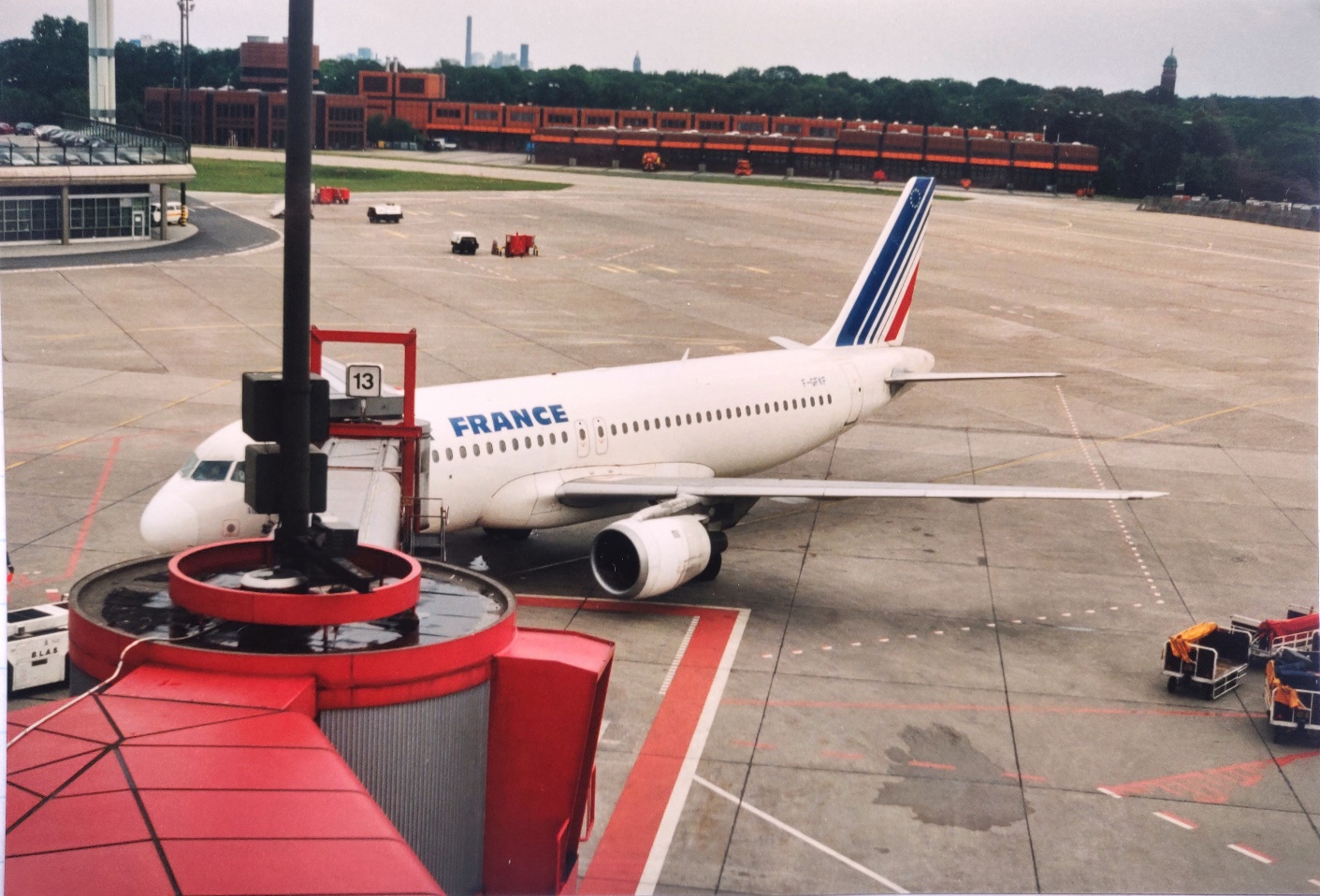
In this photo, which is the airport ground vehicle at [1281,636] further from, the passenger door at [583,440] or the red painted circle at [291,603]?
the red painted circle at [291,603]

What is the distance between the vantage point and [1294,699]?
23.5m

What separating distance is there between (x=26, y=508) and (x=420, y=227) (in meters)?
78.6

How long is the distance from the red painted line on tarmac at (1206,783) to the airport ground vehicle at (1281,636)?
4767mm

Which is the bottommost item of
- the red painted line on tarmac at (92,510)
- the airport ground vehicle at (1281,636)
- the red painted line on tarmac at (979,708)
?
the red painted line on tarmac at (979,708)

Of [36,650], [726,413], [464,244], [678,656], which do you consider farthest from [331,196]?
[36,650]

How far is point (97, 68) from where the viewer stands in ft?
231

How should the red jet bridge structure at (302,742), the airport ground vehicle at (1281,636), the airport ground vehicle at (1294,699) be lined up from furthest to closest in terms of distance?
the airport ground vehicle at (1281,636), the airport ground vehicle at (1294,699), the red jet bridge structure at (302,742)

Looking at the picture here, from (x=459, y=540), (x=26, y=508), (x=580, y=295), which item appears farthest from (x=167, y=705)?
(x=580, y=295)

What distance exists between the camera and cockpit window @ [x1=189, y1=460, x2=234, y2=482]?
2578cm

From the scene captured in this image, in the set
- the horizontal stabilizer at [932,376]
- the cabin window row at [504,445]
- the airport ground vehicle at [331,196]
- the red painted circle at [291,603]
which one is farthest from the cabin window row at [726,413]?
the airport ground vehicle at [331,196]

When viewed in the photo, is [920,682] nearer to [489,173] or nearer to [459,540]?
[459,540]

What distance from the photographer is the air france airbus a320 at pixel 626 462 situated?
25922 millimetres

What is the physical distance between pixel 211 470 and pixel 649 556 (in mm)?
8743

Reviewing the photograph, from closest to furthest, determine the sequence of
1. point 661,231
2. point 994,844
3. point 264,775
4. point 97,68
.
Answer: point 264,775 → point 994,844 → point 97,68 → point 661,231
